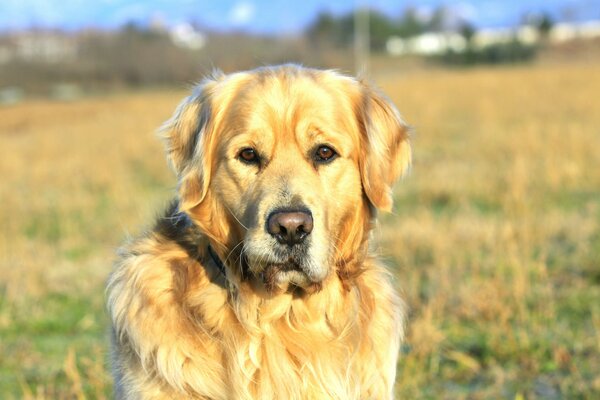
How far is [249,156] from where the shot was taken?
11.8 feet

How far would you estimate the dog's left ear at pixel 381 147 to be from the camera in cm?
373

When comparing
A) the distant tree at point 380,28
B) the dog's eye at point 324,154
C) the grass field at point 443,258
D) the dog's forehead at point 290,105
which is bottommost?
the distant tree at point 380,28

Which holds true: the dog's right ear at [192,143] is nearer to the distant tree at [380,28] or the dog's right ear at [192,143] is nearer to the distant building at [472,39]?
the distant building at [472,39]

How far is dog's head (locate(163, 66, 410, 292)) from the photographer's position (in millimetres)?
3350

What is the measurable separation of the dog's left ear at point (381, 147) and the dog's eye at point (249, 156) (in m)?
0.50

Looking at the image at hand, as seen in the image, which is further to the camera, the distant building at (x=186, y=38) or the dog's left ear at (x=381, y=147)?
the distant building at (x=186, y=38)

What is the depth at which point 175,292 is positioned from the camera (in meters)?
3.54

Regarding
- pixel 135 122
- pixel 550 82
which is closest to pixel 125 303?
pixel 135 122

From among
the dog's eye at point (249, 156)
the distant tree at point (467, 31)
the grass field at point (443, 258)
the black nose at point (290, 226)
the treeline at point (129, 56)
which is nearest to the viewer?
the black nose at point (290, 226)

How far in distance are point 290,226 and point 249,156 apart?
1.57ft

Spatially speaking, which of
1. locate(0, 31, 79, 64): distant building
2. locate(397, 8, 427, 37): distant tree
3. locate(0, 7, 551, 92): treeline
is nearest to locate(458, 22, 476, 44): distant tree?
locate(397, 8, 427, 37): distant tree

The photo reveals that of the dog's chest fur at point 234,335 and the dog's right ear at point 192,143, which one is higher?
the dog's right ear at point 192,143

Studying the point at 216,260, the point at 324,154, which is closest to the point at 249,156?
the point at 324,154

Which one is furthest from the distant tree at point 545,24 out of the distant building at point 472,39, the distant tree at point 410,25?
the distant tree at point 410,25
